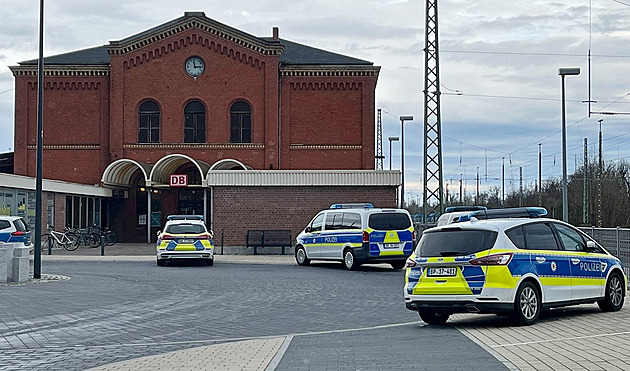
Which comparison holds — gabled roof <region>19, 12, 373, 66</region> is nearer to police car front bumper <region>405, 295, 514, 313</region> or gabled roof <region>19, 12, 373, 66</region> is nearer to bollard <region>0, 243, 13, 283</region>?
bollard <region>0, 243, 13, 283</region>

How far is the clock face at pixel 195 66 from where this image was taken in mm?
50969

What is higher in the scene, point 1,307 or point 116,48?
point 116,48

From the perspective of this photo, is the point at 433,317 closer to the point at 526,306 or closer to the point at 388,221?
the point at 526,306

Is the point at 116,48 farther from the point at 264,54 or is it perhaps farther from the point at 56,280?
the point at 56,280

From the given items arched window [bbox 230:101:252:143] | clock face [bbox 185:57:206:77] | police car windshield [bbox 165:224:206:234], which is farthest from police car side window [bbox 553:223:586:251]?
clock face [bbox 185:57:206:77]

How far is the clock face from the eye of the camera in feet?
167

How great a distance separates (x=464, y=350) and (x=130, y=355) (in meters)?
4.09

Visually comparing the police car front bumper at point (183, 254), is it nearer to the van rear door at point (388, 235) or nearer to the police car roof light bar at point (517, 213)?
the van rear door at point (388, 235)

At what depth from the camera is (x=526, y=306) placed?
12.9m

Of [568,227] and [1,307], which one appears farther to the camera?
[1,307]

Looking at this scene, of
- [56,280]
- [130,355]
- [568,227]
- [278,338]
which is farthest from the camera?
[56,280]

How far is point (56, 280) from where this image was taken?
2322 cm

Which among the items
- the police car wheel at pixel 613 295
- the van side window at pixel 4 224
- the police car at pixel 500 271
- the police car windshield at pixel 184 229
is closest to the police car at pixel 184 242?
the police car windshield at pixel 184 229

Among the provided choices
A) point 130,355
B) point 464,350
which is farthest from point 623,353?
point 130,355
